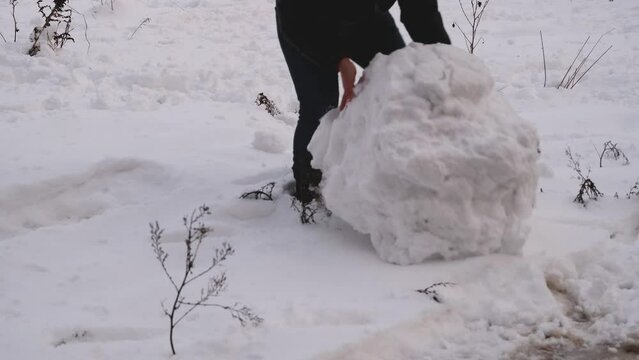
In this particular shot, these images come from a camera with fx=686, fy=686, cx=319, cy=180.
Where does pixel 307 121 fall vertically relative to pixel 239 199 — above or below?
above

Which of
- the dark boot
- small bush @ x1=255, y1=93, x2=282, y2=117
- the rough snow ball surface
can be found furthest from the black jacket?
small bush @ x1=255, y1=93, x2=282, y2=117

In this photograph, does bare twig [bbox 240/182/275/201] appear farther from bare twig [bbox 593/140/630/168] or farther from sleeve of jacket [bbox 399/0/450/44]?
bare twig [bbox 593/140/630/168]

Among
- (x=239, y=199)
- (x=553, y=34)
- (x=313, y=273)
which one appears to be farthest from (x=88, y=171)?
(x=553, y=34)

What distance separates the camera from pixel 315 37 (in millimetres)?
3264

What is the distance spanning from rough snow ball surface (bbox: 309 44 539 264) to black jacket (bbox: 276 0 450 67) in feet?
A: 0.63

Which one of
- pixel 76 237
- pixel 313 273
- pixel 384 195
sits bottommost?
pixel 76 237

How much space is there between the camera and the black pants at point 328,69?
3438mm

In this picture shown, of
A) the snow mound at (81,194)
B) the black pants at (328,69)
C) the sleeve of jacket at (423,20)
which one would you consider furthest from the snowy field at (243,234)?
the sleeve of jacket at (423,20)

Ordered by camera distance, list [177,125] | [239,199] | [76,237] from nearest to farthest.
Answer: [76,237]
[239,199]
[177,125]

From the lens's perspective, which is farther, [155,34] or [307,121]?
[155,34]

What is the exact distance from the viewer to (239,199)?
149 inches

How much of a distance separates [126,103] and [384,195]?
2.98m

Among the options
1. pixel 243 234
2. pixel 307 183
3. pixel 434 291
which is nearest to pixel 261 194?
pixel 307 183

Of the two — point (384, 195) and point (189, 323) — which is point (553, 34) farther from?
point (189, 323)
